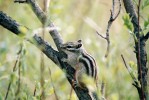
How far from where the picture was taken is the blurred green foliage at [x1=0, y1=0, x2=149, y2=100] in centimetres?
285

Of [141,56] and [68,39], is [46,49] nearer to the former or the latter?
[141,56]

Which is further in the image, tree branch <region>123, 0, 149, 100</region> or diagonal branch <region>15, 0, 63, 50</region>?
diagonal branch <region>15, 0, 63, 50</region>

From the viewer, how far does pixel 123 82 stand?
14.3 ft

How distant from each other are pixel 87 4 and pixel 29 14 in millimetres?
1306

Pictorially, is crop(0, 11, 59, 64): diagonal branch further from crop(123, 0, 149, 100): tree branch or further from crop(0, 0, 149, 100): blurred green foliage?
crop(123, 0, 149, 100): tree branch

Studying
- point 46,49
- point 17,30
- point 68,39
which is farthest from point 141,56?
point 68,39

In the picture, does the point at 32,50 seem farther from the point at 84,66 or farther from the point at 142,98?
the point at 142,98

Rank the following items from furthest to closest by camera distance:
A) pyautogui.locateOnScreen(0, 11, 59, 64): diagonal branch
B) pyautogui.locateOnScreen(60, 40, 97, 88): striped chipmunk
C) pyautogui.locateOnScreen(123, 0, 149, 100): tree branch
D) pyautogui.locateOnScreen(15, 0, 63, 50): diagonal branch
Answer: pyautogui.locateOnScreen(60, 40, 97, 88): striped chipmunk → pyautogui.locateOnScreen(15, 0, 63, 50): diagonal branch → pyautogui.locateOnScreen(0, 11, 59, 64): diagonal branch → pyautogui.locateOnScreen(123, 0, 149, 100): tree branch

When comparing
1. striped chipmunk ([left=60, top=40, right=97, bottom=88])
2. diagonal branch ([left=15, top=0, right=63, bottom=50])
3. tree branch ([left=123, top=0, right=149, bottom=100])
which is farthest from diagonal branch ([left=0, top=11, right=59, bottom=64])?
tree branch ([left=123, top=0, right=149, bottom=100])

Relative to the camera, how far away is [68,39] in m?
5.71

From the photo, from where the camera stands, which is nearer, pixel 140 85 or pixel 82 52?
pixel 140 85

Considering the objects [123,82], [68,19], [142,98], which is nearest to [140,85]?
[142,98]

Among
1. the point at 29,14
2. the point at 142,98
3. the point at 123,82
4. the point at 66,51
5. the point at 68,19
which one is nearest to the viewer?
the point at 142,98

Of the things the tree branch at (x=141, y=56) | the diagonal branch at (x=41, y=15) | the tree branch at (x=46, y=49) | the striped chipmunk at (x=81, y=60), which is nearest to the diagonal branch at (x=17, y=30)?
the tree branch at (x=46, y=49)
